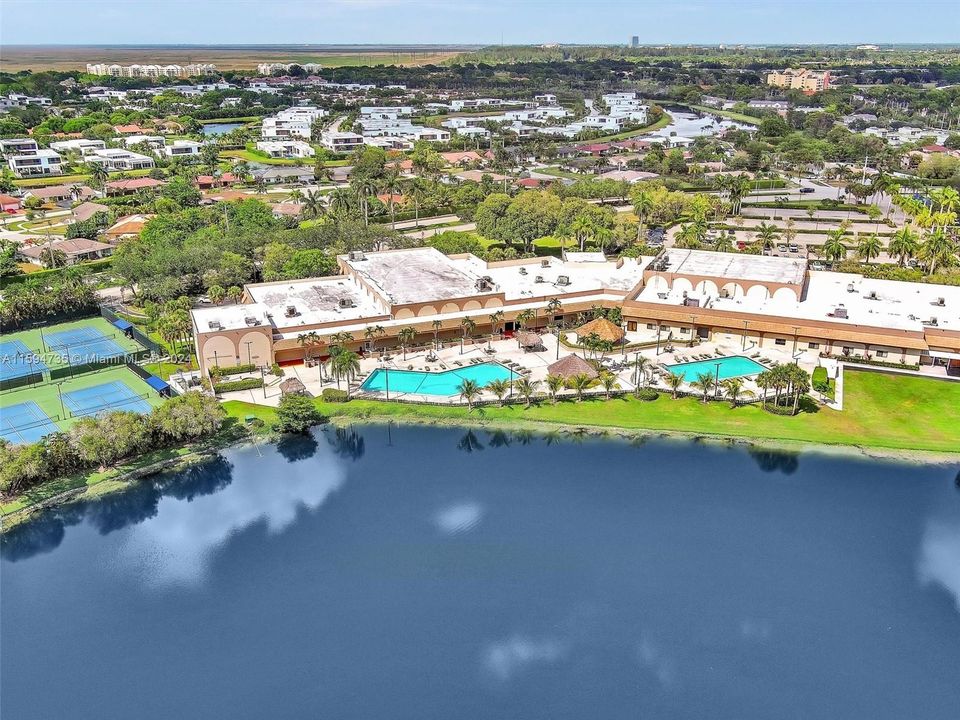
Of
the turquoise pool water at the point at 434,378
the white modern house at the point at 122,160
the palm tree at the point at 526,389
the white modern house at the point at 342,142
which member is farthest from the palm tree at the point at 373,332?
the white modern house at the point at 342,142

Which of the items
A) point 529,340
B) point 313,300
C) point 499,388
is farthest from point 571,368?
point 313,300

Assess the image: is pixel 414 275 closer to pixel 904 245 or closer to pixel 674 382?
pixel 674 382

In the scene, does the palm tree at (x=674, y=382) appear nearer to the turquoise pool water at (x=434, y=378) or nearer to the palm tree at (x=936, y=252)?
the turquoise pool water at (x=434, y=378)

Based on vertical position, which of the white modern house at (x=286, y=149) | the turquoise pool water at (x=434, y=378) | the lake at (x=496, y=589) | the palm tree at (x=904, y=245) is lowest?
the lake at (x=496, y=589)

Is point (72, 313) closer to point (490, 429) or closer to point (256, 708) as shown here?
point (490, 429)

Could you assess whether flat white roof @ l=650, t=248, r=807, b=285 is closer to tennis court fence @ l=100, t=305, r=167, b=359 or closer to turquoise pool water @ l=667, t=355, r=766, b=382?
turquoise pool water @ l=667, t=355, r=766, b=382

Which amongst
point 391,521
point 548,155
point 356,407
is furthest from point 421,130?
point 391,521

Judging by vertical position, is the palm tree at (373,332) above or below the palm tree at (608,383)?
above
